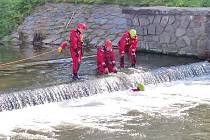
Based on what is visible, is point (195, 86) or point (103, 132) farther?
point (195, 86)

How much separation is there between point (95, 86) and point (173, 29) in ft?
21.2

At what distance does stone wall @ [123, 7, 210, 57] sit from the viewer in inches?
822

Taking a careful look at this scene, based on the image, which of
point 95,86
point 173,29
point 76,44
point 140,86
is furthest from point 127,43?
point 173,29

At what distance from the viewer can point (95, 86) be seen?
16.2 meters

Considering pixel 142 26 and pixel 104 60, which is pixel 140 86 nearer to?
pixel 104 60

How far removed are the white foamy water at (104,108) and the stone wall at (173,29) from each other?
3.99 m

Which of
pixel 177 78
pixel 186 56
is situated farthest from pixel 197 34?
pixel 177 78

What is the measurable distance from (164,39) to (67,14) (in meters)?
6.63

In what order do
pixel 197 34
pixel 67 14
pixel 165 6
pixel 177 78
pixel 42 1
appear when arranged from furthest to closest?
pixel 42 1
pixel 67 14
pixel 165 6
pixel 197 34
pixel 177 78

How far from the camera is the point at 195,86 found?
57.2ft

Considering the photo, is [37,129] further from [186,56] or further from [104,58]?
[186,56]

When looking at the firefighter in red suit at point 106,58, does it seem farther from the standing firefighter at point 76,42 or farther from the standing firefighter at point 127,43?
the standing firefighter at point 127,43

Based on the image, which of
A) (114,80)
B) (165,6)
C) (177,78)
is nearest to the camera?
(114,80)

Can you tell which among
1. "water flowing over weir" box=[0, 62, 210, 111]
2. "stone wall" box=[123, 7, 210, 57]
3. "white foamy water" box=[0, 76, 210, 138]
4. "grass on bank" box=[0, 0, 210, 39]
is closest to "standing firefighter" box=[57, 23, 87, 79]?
"water flowing over weir" box=[0, 62, 210, 111]
